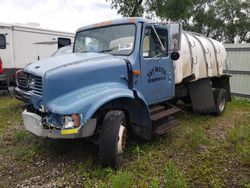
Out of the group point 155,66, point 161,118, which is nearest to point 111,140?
point 161,118

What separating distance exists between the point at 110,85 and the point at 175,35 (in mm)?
1663

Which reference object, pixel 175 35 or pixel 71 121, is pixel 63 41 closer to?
pixel 175 35

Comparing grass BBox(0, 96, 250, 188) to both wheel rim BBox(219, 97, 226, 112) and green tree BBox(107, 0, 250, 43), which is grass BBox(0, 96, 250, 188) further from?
green tree BBox(107, 0, 250, 43)

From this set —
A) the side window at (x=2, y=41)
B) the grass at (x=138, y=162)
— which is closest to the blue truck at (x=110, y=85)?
the grass at (x=138, y=162)

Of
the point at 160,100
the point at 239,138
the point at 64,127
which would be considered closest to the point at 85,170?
the point at 64,127

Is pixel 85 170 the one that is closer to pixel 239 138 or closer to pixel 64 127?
pixel 64 127

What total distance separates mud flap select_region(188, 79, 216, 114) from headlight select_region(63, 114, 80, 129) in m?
4.29

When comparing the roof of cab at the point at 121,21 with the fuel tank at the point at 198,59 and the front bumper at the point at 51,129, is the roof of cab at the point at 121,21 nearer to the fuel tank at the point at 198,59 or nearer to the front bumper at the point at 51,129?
the fuel tank at the point at 198,59

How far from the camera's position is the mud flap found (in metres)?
6.79

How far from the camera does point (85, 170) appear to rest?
146 inches

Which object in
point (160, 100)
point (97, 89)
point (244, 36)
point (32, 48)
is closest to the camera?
point (97, 89)

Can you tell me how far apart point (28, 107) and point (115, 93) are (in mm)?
1454

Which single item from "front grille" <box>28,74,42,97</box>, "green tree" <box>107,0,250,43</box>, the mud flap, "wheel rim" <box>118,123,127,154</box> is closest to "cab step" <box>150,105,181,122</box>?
"wheel rim" <box>118,123,127,154</box>

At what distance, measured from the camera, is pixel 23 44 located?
33.9 feet
